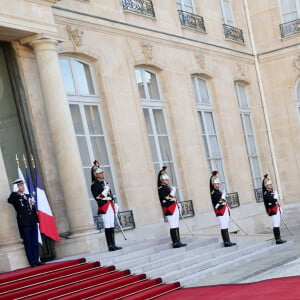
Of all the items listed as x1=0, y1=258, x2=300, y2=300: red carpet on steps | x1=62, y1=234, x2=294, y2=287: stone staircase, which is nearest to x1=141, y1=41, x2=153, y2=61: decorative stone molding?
x1=62, y1=234, x2=294, y2=287: stone staircase

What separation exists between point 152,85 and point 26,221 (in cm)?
606

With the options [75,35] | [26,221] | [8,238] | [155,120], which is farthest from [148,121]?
[8,238]

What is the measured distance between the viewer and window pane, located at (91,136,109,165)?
13515 mm

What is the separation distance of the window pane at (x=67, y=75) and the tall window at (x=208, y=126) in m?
4.59

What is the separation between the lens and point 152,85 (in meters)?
15.7

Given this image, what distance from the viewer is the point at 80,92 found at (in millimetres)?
13445

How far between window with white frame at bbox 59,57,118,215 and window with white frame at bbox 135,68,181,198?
5.13 ft

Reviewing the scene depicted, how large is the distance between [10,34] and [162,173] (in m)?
3.28

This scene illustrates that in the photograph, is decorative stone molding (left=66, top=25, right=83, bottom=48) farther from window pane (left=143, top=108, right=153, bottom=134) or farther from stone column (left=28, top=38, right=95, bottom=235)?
window pane (left=143, top=108, right=153, bottom=134)

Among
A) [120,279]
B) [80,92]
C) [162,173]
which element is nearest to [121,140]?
[80,92]

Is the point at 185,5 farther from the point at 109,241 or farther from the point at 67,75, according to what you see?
the point at 109,241

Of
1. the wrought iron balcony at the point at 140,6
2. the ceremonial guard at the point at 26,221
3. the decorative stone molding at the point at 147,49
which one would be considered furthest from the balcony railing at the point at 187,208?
the ceremonial guard at the point at 26,221

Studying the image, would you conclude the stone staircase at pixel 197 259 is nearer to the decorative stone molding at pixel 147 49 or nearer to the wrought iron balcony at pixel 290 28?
the decorative stone molding at pixel 147 49

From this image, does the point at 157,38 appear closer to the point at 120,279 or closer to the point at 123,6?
the point at 123,6
